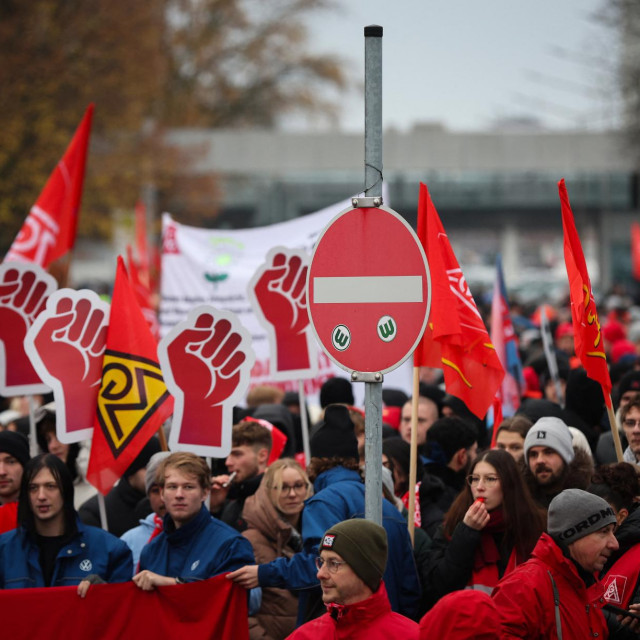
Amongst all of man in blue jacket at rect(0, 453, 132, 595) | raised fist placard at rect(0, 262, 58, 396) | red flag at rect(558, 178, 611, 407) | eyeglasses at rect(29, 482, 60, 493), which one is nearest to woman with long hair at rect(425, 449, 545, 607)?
red flag at rect(558, 178, 611, 407)

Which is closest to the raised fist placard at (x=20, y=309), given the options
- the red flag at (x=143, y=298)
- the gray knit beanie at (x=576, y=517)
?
the gray knit beanie at (x=576, y=517)

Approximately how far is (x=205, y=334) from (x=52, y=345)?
0.87m

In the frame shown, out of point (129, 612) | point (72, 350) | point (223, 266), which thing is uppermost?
point (223, 266)

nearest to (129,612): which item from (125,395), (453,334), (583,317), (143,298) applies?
(125,395)

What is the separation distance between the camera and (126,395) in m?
6.56

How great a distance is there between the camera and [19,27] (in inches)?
996

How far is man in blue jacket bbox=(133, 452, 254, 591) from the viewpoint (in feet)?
17.3

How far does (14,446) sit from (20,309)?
146 centimetres

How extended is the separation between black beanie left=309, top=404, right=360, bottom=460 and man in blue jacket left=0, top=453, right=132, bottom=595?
1.04 m

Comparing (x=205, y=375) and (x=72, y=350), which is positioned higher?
(x=72, y=350)

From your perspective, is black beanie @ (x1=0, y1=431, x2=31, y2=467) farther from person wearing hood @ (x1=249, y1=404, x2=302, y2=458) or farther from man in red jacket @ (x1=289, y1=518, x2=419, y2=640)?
man in red jacket @ (x1=289, y1=518, x2=419, y2=640)

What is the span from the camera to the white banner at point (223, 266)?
433 inches

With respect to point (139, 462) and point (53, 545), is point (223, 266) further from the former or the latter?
point (53, 545)

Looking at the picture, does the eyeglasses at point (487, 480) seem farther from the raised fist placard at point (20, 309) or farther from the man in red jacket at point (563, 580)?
the raised fist placard at point (20, 309)
